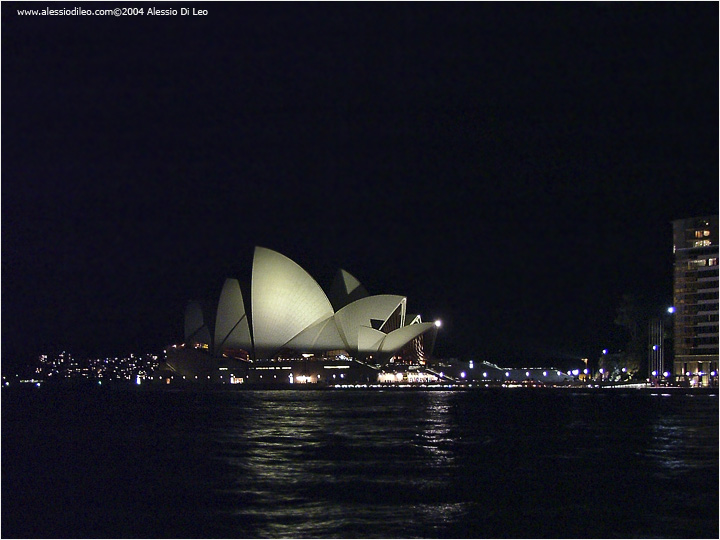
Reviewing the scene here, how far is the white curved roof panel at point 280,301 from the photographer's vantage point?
83688 millimetres

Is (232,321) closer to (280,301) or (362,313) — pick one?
(280,301)

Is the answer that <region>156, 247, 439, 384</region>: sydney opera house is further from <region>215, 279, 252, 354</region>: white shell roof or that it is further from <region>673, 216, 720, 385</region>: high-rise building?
<region>673, 216, 720, 385</region>: high-rise building

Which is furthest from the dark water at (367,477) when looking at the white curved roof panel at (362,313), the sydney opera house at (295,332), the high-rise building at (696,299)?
the high-rise building at (696,299)

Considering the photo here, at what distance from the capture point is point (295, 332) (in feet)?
291

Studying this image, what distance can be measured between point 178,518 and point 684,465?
1481cm

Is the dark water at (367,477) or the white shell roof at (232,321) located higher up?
the white shell roof at (232,321)

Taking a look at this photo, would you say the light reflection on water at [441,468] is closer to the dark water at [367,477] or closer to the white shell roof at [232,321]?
the dark water at [367,477]

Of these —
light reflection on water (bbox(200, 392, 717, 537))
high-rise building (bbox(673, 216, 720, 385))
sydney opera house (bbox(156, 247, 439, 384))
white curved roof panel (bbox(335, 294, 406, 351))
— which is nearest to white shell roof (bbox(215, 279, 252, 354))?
sydney opera house (bbox(156, 247, 439, 384))

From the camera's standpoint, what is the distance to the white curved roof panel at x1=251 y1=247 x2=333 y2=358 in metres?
83.7

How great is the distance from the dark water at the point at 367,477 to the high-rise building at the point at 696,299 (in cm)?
4382

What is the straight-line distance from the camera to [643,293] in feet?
316

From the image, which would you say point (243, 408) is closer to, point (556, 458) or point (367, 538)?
point (556, 458)

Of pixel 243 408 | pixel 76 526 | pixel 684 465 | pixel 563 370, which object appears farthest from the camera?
pixel 563 370

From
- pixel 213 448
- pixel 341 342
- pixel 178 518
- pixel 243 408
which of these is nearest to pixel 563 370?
pixel 341 342
